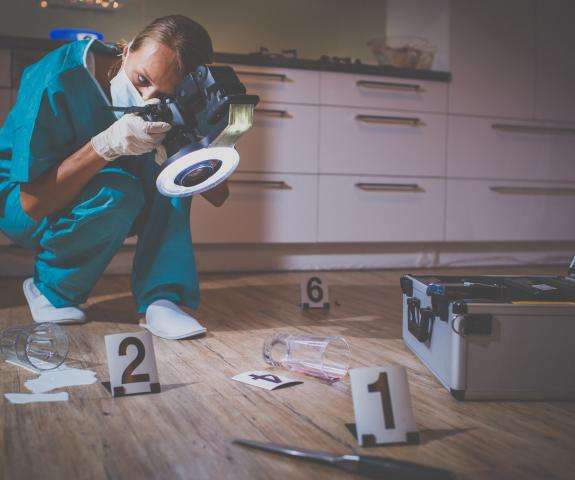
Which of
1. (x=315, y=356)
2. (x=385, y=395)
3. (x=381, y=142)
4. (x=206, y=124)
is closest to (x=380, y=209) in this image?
(x=381, y=142)

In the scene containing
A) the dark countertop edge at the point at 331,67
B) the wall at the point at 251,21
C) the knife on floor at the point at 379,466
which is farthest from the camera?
the wall at the point at 251,21

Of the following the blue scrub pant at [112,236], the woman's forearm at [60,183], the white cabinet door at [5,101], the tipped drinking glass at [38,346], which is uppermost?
the white cabinet door at [5,101]

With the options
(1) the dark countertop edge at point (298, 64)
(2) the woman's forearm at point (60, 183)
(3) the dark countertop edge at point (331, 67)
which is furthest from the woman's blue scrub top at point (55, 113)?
(3) the dark countertop edge at point (331, 67)

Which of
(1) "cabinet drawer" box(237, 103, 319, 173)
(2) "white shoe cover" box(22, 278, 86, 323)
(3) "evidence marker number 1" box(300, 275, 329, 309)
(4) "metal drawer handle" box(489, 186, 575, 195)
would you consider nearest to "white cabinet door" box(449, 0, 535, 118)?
(4) "metal drawer handle" box(489, 186, 575, 195)

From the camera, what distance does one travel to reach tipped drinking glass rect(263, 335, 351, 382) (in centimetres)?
121

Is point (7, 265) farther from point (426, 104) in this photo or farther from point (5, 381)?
point (426, 104)

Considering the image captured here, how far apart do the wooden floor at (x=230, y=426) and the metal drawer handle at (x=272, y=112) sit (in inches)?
61.0

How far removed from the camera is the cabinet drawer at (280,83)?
2.80 m

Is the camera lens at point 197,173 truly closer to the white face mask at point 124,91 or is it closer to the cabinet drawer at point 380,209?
the white face mask at point 124,91

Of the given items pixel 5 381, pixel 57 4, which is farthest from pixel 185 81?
pixel 57 4

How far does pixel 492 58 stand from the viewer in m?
3.24

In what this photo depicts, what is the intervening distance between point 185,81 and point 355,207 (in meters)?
1.94

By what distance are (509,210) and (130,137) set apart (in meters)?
2.46

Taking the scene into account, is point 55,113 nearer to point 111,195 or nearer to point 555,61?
point 111,195
